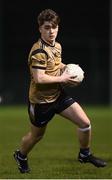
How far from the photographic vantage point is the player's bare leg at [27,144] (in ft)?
33.7

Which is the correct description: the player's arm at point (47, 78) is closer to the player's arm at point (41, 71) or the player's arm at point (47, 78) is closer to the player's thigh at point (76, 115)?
the player's arm at point (41, 71)

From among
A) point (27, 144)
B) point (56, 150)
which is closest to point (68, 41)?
point (56, 150)

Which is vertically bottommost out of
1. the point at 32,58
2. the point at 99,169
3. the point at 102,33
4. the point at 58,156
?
the point at 102,33

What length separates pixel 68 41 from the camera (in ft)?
110

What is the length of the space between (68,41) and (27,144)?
76.0 ft

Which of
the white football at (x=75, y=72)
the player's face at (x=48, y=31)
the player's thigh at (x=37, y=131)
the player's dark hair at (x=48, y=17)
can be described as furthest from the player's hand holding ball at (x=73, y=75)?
the player's thigh at (x=37, y=131)

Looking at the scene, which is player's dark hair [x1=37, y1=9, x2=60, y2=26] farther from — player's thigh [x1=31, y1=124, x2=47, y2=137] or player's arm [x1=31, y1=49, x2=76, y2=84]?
player's thigh [x1=31, y1=124, x2=47, y2=137]

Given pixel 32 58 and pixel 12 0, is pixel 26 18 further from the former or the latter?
pixel 32 58

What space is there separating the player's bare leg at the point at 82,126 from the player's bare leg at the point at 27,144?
14.6 inches

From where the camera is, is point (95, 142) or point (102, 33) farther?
point (102, 33)

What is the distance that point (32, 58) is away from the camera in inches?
392

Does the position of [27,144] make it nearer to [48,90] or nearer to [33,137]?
[33,137]

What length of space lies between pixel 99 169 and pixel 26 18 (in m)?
23.5

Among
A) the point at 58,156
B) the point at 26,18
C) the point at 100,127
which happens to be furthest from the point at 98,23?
the point at 58,156
